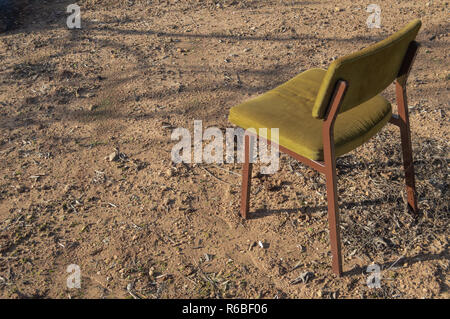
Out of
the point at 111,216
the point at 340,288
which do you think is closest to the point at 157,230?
the point at 111,216

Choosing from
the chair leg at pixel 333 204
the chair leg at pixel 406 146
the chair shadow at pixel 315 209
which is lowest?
the chair leg at pixel 333 204

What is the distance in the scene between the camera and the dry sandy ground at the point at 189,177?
2.69 m

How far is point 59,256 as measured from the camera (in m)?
2.83

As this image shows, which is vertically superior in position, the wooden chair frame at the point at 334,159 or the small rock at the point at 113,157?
the small rock at the point at 113,157

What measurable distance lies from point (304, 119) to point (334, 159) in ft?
1.07

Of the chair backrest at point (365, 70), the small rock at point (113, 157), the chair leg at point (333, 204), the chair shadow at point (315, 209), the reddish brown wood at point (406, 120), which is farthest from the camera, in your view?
the small rock at point (113, 157)

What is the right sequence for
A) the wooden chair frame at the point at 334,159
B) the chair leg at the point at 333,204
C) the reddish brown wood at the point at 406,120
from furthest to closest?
1. the reddish brown wood at the point at 406,120
2. the chair leg at the point at 333,204
3. the wooden chair frame at the point at 334,159

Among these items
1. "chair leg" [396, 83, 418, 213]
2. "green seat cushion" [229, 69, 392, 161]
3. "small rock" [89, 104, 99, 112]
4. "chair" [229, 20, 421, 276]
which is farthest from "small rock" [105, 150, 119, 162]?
"chair leg" [396, 83, 418, 213]

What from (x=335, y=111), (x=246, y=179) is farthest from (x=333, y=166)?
(x=246, y=179)

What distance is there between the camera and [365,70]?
2.08 metres

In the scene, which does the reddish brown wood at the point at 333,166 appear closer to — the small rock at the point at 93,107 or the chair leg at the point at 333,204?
the chair leg at the point at 333,204

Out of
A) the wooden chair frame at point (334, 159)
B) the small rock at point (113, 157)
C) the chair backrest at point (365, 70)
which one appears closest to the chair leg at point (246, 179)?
the wooden chair frame at point (334, 159)

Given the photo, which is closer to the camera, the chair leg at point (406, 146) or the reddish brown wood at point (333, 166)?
the reddish brown wood at point (333, 166)

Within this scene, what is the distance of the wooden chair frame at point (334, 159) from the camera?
2.17m
